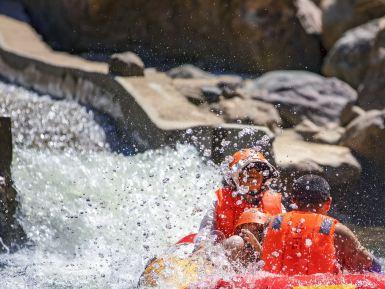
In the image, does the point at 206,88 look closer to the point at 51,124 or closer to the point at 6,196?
the point at 51,124

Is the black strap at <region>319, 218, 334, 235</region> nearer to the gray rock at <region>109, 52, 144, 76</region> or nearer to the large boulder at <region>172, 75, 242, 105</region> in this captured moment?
the large boulder at <region>172, 75, 242, 105</region>

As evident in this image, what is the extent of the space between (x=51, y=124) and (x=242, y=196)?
4.69 m

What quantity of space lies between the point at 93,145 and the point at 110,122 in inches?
21.7

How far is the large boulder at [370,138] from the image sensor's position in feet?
28.8

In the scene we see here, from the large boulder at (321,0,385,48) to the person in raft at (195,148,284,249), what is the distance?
679 centimetres

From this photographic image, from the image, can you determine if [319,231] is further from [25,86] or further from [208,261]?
[25,86]

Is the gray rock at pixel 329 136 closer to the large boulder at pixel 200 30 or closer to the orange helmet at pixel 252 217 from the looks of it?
the large boulder at pixel 200 30

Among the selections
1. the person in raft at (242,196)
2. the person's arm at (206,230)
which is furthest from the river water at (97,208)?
the person in raft at (242,196)

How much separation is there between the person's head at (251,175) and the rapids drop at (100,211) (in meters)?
1.14

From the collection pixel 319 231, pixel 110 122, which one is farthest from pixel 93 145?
pixel 319 231

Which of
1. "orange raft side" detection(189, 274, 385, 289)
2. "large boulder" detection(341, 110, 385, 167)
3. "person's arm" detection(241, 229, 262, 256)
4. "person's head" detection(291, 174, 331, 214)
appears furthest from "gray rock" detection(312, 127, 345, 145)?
"orange raft side" detection(189, 274, 385, 289)

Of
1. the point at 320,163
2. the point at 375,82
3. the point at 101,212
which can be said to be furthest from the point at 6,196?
the point at 375,82

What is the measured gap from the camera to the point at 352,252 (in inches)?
180

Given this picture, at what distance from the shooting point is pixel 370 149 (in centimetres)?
880
